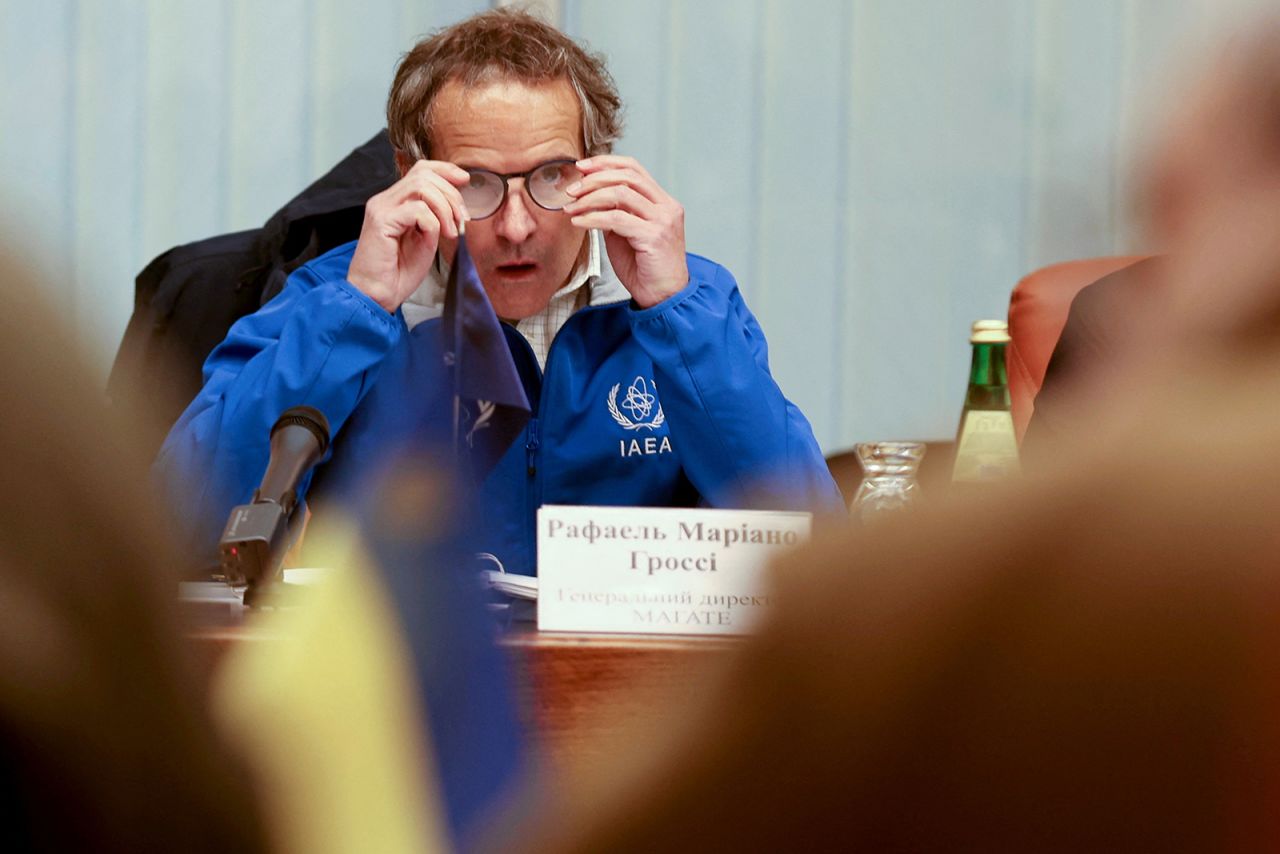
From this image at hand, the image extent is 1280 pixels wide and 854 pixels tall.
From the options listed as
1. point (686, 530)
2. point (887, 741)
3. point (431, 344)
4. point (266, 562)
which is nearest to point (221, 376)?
point (266, 562)

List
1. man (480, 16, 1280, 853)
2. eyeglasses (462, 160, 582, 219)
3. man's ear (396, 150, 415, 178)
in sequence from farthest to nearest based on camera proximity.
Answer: man's ear (396, 150, 415, 178), eyeglasses (462, 160, 582, 219), man (480, 16, 1280, 853)

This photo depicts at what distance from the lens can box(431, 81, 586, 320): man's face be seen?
1.55 m

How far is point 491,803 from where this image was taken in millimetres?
220

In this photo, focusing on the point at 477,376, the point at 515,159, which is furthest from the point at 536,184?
the point at 477,376

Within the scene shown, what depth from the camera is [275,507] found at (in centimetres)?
86

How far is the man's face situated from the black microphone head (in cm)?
60

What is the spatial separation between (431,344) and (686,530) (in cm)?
57

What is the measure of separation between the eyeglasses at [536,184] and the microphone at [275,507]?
635 millimetres

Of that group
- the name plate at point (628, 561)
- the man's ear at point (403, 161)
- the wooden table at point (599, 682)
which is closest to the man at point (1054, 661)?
the wooden table at point (599, 682)

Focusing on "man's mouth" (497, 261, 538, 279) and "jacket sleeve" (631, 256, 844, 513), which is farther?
"man's mouth" (497, 261, 538, 279)

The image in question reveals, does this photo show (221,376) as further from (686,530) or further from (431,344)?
(431,344)

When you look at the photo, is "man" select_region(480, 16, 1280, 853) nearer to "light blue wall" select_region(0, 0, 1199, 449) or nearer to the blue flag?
the blue flag

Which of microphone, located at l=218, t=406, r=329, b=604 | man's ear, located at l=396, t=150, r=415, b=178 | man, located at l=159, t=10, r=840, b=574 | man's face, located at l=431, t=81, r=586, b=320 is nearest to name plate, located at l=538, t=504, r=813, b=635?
microphone, located at l=218, t=406, r=329, b=604

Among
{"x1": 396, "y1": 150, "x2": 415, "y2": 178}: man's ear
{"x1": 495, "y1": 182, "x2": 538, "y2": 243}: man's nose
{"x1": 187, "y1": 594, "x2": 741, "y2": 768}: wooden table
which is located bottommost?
{"x1": 187, "y1": 594, "x2": 741, "y2": 768}: wooden table
